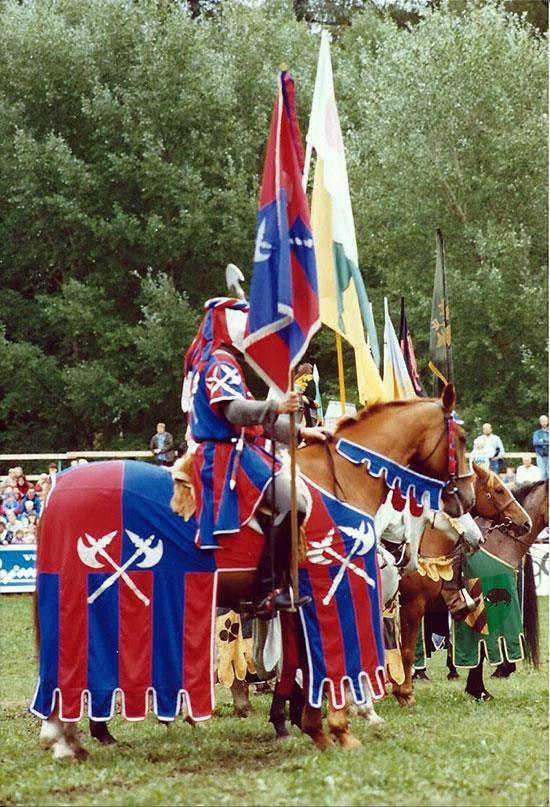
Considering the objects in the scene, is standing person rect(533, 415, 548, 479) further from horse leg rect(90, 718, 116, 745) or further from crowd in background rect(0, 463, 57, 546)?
horse leg rect(90, 718, 116, 745)

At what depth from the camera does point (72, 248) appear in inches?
1350

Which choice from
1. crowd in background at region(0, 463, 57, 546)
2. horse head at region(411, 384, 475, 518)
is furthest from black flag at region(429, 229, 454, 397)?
crowd in background at region(0, 463, 57, 546)

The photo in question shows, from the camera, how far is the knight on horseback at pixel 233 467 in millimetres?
7949

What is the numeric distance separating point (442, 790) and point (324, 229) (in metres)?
4.63

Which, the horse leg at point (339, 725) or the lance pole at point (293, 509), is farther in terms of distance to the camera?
the horse leg at point (339, 725)

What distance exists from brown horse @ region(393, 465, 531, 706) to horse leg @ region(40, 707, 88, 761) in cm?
389

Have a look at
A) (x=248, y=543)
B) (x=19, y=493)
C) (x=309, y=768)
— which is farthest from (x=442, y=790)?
(x=19, y=493)

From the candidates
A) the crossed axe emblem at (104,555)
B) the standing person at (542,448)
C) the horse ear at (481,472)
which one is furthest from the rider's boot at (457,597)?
the standing person at (542,448)

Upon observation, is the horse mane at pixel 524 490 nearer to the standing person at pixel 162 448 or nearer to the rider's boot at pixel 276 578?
the rider's boot at pixel 276 578

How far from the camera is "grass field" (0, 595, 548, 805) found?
6711 mm

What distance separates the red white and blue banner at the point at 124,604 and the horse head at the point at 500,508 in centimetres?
469

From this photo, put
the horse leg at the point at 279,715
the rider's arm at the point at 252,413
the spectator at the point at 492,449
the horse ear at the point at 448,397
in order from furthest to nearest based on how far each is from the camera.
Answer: the spectator at the point at 492,449 → the horse leg at the point at 279,715 → the horse ear at the point at 448,397 → the rider's arm at the point at 252,413

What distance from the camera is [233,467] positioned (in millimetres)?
7980

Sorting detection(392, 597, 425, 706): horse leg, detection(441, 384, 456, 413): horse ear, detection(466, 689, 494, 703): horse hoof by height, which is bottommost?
detection(466, 689, 494, 703): horse hoof
